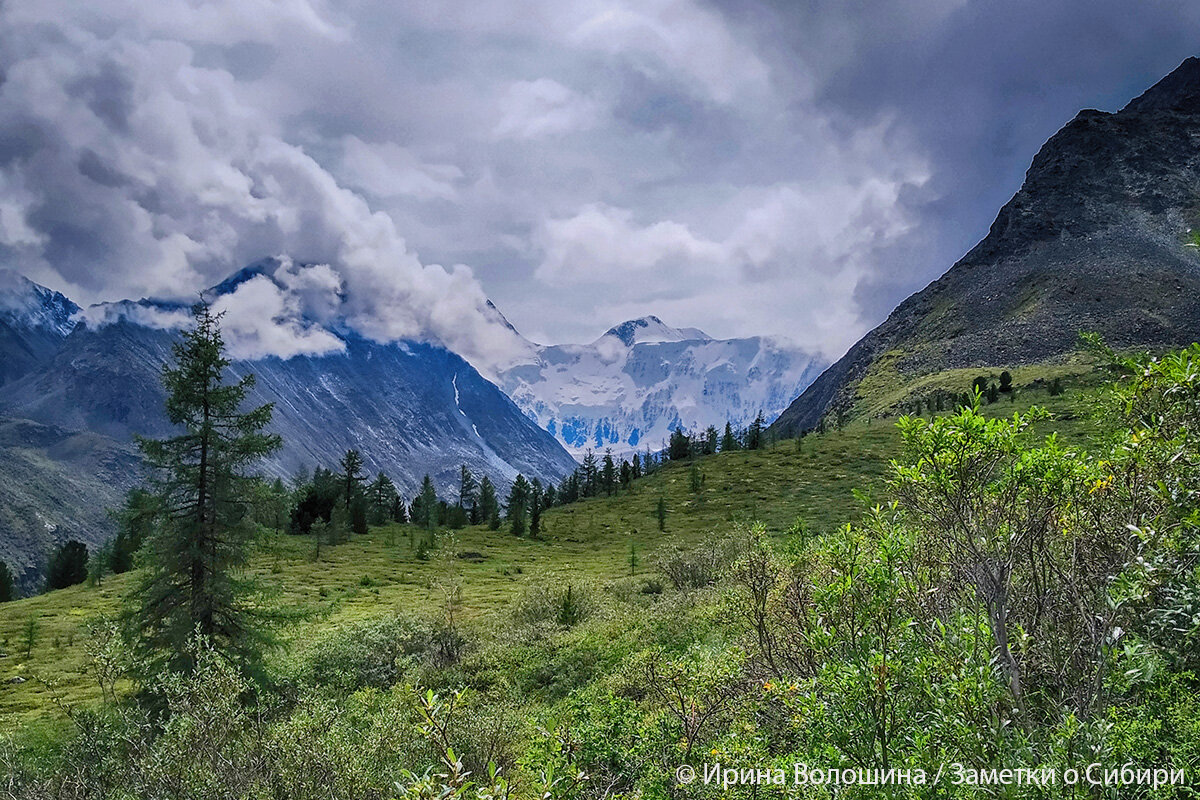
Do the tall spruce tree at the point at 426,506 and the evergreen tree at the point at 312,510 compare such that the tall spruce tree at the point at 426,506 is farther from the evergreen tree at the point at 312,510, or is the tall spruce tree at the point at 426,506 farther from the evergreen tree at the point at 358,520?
the evergreen tree at the point at 312,510

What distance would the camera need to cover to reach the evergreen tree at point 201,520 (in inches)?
665

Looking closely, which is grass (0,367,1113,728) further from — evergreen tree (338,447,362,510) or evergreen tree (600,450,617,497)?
evergreen tree (338,447,362,510)

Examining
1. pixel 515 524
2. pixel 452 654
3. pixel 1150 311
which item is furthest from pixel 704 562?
pixel 1150 311

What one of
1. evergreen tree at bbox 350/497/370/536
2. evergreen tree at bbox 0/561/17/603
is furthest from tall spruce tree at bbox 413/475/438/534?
evergreen tree at bbox 0/561/17/603

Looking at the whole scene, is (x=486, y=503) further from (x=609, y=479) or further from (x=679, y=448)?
(x=679, y=448)

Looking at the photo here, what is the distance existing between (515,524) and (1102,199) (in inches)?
8306

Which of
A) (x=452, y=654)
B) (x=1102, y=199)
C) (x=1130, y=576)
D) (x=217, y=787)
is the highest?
(x=1102, y=199)

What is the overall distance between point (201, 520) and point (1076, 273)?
7505 inches

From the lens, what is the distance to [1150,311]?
12800cm

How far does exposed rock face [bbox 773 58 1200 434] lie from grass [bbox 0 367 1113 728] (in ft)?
245

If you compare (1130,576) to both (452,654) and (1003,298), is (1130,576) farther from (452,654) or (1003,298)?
(1003,298)

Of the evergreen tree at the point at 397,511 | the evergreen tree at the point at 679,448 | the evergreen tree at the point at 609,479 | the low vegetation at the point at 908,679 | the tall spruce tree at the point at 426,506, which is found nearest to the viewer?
the low vegetation at the point at 908,679

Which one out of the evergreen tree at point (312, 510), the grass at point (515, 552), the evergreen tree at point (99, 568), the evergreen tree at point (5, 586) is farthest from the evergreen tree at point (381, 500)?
the evergreen tree at point (5, 586)

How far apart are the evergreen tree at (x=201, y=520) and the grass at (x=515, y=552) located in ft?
4.79
